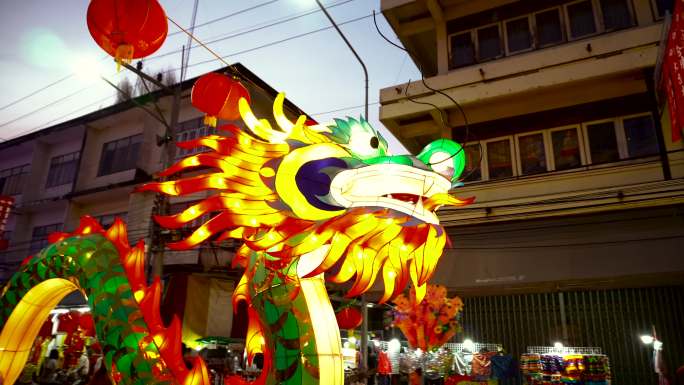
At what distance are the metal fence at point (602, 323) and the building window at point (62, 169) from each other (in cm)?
1842

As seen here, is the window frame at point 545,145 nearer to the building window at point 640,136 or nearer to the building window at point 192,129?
the building window at point 640,136

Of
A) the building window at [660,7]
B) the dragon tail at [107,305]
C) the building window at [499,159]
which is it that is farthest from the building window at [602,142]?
the dragon tail at [107,305]

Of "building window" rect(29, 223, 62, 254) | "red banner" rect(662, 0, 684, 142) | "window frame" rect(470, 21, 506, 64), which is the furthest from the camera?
"building window" rect(29, 223, 62, 254)

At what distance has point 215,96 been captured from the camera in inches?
190

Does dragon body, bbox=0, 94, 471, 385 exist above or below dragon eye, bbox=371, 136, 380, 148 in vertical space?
below

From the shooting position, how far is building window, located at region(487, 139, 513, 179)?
1127 cm

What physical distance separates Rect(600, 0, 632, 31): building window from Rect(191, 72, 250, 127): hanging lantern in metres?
9.39

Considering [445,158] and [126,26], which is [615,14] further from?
[126,26]

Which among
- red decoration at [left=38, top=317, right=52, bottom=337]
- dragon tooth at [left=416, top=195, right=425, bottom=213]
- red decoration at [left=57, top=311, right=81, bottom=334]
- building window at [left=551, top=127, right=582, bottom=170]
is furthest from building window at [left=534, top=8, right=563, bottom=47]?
red decoration at [left=38, top=317, right=52, bottom=337]

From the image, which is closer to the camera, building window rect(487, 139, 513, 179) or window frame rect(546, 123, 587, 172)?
window frame rect(546, 123, 587, 172)

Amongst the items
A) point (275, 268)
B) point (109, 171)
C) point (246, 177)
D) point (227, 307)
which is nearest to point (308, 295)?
point (275, 268)

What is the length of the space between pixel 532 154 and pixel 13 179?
24007mm

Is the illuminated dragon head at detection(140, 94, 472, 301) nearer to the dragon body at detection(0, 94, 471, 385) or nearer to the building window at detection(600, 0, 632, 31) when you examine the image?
the dragon body at detection(0, 94, 471, 385)

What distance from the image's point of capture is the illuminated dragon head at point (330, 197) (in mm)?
2352
